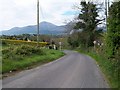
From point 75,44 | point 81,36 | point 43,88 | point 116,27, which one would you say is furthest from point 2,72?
point 75,44

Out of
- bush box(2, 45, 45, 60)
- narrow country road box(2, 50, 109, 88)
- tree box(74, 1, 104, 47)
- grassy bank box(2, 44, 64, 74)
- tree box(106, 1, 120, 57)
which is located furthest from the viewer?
tree box(74, 1, 104, 47)

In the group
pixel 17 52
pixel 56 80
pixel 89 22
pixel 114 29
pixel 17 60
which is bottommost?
pixel 56 80

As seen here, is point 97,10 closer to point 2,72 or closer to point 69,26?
point 69,26

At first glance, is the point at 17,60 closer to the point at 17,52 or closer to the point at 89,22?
the point at 17,52

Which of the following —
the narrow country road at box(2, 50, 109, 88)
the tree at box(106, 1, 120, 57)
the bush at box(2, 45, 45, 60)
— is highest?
the tree at box(106, 1, 120, 57)

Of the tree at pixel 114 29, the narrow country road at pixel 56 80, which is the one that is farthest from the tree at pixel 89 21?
the narrow country road at pixel 56 80

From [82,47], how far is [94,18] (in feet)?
49.1

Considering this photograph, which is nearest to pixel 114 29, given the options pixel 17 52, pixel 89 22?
pixel 17 52

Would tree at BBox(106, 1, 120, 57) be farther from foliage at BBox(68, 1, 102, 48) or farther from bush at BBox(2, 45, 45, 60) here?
foliage at BBox(68, 1, 102, 48)

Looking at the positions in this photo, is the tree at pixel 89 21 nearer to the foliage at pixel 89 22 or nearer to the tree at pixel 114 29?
the foliage at pixel 89 22

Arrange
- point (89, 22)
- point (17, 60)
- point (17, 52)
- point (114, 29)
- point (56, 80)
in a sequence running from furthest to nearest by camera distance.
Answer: point (89, 22), point (17, 52), point (17, 60), point (114, 29), point (56, 80)

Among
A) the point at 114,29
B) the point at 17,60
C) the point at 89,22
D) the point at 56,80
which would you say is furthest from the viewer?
the point at 89,22

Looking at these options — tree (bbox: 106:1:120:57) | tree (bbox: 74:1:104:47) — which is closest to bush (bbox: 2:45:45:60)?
tree (bbox: 106:1:120:57)

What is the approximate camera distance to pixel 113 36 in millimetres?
25922
